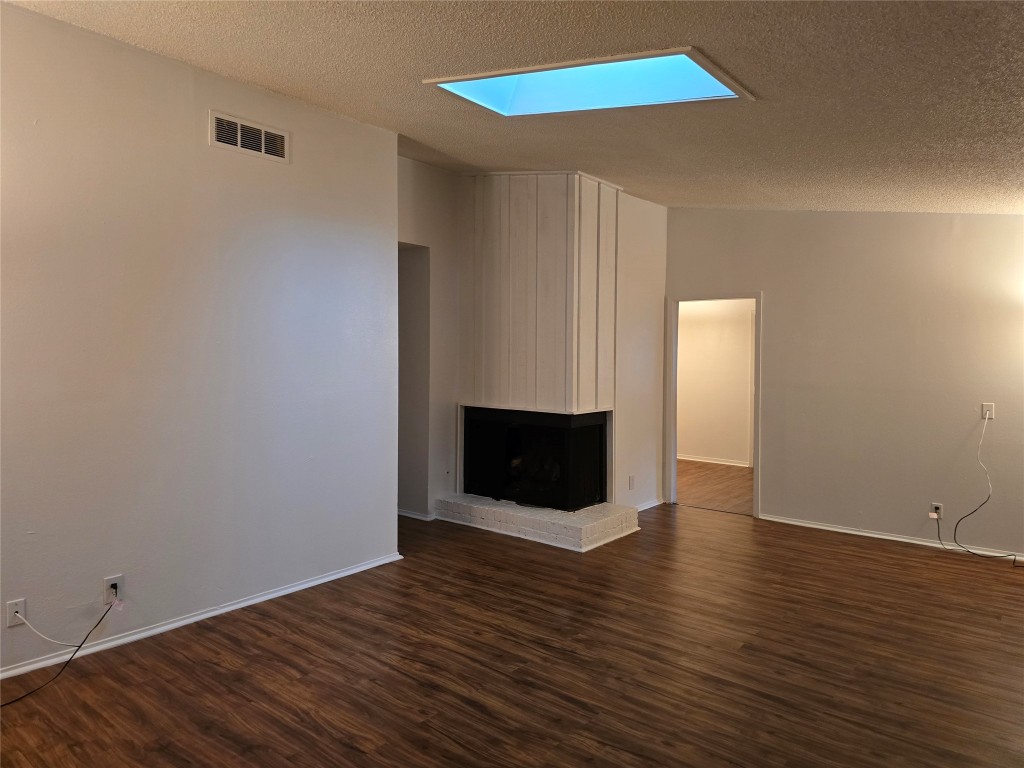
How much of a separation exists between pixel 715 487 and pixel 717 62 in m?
5.32

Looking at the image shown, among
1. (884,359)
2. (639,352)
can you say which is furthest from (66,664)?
(884,359)

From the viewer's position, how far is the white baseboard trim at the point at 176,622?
9.86 ft

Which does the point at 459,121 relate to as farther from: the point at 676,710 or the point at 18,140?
the point at 676,710

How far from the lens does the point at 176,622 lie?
351cm

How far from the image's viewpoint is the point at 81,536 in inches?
124

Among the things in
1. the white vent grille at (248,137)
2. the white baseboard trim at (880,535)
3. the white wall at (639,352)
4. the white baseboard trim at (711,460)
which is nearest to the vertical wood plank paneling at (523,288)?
the white wall at (639,352)

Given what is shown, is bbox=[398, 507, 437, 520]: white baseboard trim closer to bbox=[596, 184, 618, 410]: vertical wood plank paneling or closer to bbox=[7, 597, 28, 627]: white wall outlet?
bbox=[596, 184, 618, 410]: vertical wood plank paneling

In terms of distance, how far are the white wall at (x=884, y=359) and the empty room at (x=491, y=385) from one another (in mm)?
26

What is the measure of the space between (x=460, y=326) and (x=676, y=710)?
3.73 metres

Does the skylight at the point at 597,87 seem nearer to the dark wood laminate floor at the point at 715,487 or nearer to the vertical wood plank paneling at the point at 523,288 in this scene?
the vertical wood plank paneling at the point at 523,288

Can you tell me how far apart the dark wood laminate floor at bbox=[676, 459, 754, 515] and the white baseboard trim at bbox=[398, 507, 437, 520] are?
244cm

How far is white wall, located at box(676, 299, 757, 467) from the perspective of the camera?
8828 mm

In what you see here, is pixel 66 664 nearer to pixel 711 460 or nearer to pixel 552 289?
pixel 552 289

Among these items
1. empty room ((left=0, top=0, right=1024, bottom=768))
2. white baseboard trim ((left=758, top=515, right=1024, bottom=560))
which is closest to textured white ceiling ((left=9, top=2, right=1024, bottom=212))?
empty room ((left=0, top=0, right=1024, bottom=768))
